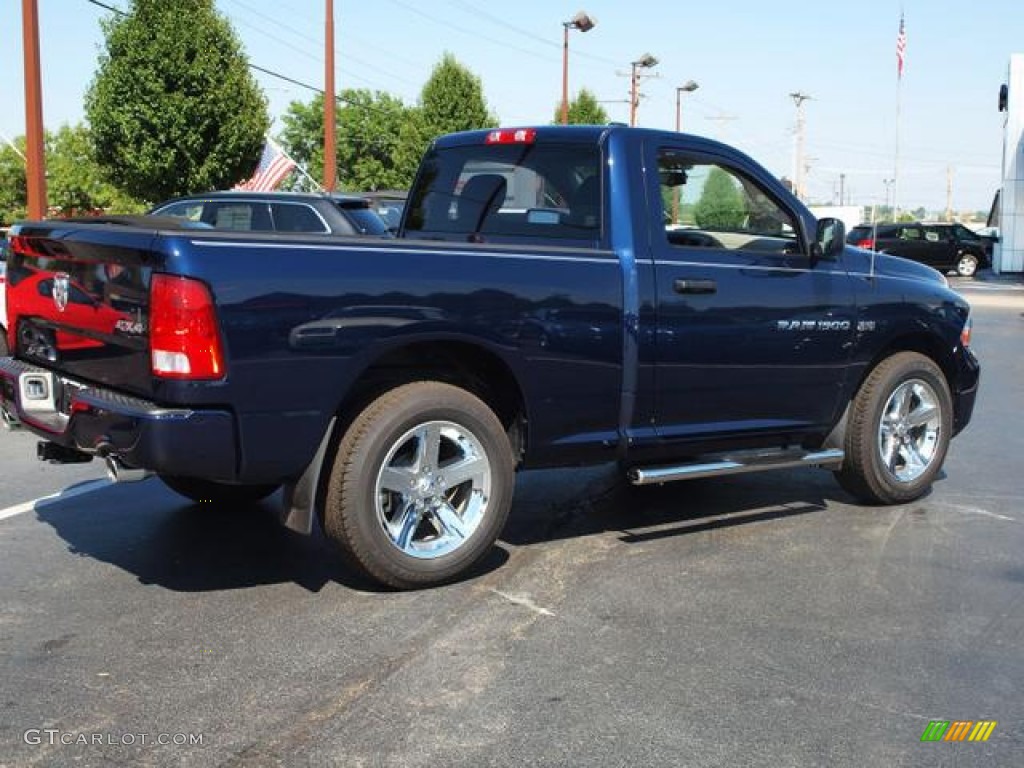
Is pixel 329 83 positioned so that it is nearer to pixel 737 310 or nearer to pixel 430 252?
pixel 737 310

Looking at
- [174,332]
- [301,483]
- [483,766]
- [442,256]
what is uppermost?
[442,256]

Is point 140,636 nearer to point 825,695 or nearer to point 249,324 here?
point 249,324

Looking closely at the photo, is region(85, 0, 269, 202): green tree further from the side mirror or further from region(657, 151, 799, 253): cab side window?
the side mirror

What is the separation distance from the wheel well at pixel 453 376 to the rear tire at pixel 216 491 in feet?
4.81

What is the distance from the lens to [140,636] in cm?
411

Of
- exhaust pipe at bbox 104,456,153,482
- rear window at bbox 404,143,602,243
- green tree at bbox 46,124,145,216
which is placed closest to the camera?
exhaust pipe at bbox 104,456,153,482

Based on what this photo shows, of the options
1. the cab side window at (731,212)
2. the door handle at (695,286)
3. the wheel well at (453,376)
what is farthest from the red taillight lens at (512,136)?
the wheel well at (453,376)

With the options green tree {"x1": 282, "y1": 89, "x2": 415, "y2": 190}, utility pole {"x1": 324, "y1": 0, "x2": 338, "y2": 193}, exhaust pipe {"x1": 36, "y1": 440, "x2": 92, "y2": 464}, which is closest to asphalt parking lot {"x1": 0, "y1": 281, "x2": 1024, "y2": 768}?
exhaust pipe {"x1": 36, "y1": 440, "x2": 92, "y2": 464}

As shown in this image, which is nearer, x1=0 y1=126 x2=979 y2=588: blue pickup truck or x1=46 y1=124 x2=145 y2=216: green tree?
x1=0 y1=126 x2=979 y2=588: blue pickup truck

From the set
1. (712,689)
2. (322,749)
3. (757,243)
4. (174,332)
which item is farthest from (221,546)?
(757,243)

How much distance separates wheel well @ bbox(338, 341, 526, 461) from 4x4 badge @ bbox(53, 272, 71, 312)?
124 centimetres

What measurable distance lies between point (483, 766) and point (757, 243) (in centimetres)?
356

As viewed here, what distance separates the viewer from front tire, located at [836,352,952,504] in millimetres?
6086

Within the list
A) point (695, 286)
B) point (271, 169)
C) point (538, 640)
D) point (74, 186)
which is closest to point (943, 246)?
point (271, 169)
